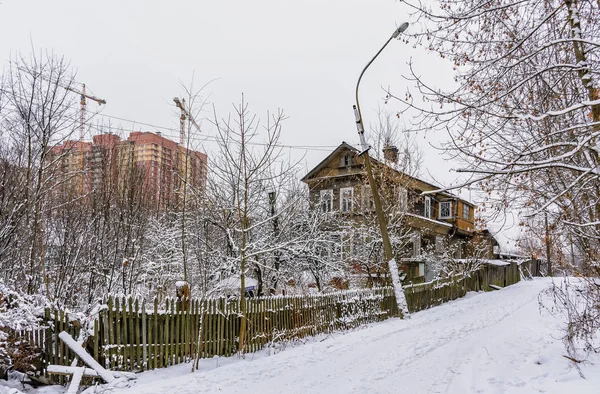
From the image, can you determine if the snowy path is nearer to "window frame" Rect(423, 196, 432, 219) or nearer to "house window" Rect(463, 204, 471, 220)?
"window frame" Rect(423, 196, 432, 219)

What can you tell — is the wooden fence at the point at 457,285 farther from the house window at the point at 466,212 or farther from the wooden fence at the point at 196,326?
the wooden fence at the point at 196,326

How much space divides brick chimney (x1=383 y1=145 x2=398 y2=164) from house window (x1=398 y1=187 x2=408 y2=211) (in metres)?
1.84

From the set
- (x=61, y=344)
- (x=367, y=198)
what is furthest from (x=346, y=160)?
(x=61, y=344)

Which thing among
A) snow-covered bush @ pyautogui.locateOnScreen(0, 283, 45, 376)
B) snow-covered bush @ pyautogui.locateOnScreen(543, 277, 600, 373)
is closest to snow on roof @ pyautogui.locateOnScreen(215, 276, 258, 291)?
snow-covered bush @ pyautogui.locateOnScreen(0, 283, 45, 376)

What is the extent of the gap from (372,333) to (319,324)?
1.52 meters

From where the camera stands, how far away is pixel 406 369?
6.97 metres

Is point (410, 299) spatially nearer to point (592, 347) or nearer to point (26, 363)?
point (592, 347)

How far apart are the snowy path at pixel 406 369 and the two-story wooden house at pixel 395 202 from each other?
4424 mm

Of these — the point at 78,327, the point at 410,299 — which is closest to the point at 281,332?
the point at 78,327

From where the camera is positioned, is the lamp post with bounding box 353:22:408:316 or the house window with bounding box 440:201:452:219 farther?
the house window with bounding box 440:201:452:219

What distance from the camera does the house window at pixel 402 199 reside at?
20.3 meters

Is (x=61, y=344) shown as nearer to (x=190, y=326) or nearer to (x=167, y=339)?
(x=167, y=339)

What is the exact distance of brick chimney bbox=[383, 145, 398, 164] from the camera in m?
21.7

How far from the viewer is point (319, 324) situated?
1170 centimetres
